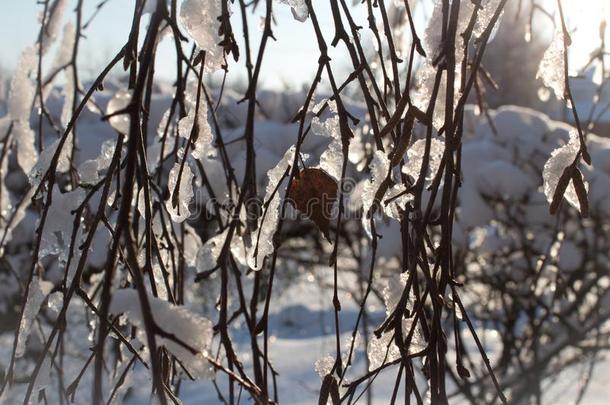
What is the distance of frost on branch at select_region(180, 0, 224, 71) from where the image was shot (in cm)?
82

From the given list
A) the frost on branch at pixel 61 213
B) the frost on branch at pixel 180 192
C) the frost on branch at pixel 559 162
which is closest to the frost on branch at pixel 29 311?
the frost on branch at pixel 61 213

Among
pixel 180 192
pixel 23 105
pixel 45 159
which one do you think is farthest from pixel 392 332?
pixel 23 105

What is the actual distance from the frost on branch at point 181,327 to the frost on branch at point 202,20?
1.11 feet

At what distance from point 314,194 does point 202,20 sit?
0.26m

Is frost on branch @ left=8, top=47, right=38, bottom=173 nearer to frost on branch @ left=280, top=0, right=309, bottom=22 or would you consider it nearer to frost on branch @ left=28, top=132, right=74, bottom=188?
frost on branch @ left=28, top=132, right=74, bottom=188

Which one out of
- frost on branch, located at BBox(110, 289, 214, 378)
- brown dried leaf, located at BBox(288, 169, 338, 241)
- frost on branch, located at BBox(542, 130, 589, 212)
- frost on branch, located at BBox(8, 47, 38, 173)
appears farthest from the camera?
frost on branch, located at BBox(8, 47, 38, 173)

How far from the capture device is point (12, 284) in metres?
3.78

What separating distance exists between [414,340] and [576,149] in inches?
11.3

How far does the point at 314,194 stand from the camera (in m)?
0.93

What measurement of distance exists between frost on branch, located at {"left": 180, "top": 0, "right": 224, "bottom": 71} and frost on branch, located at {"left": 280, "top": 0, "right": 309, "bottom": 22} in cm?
13

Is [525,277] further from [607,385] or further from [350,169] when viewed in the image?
[607,385]

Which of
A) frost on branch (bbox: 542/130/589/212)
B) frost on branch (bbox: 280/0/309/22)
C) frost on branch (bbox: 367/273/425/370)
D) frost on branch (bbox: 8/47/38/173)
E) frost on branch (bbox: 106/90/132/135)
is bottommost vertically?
frost on branch (bbox: 367/273/425/370)

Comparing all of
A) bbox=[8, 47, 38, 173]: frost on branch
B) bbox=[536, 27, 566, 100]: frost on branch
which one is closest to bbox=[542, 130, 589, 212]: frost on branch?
bbox=[536, 27, 566, 100]: frost on branch

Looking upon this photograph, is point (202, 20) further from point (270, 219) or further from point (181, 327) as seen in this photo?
point (181, 327)
